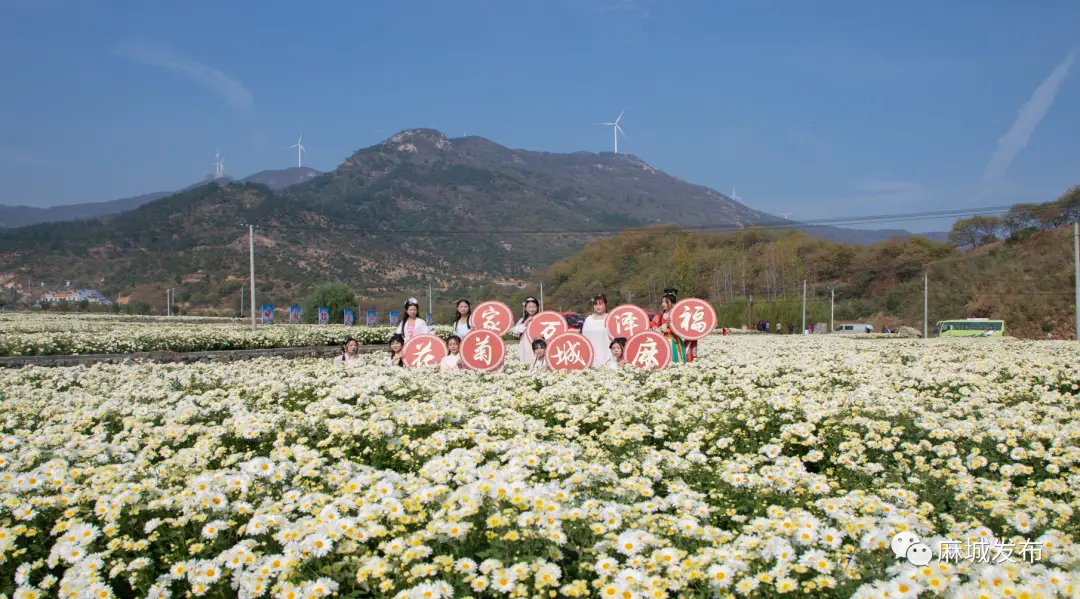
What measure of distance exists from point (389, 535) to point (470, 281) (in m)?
126

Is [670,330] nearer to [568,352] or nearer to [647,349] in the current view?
[647,349]

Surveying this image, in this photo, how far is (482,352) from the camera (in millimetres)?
10367

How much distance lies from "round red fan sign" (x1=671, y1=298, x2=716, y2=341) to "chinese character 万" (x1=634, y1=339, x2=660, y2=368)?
0.99 m

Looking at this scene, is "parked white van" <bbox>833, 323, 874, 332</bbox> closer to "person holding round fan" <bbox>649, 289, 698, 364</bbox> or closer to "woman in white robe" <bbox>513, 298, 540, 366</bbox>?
"person holding round fan" <bbox>649, 289, 698, 364</bbox>

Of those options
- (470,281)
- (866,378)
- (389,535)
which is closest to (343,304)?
(866,378)

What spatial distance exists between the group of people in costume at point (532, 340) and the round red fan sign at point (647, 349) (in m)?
0.15

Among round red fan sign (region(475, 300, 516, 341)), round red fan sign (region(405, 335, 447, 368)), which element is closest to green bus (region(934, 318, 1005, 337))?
round red fan sign (region(475, 300, 516, 341))

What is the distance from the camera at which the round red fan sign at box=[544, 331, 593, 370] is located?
10.2 meters

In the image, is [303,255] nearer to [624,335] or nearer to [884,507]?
[624,335]

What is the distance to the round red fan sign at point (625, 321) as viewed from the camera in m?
11.7

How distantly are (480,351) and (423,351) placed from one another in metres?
0.96

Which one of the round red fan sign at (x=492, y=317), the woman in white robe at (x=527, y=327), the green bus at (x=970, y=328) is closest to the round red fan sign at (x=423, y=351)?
the round red fan sign at (x=492, y=317)

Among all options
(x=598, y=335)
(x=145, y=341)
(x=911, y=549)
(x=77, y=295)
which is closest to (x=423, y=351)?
(x=598, y=335)

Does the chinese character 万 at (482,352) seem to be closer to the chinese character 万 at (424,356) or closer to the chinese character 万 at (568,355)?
the chinese character 万 at (424,356)
